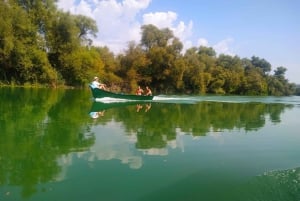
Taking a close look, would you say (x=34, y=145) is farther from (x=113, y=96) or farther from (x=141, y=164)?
(x=113, y=96)

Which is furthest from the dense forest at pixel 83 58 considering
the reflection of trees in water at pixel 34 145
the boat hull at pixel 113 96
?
the reflection of trees in water at pixel 34 145

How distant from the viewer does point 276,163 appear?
895cm

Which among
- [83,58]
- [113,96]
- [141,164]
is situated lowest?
[141,164]

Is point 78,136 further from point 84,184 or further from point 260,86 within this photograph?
point 260,86

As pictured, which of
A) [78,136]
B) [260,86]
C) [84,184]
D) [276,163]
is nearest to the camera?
[84,184]

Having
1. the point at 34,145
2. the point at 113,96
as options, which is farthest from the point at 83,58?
the point at 34,145

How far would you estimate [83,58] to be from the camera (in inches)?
2355

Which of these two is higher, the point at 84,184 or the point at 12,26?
the point at 12,26

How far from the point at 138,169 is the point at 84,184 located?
4.93ft

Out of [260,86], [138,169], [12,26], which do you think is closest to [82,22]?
[12,26]

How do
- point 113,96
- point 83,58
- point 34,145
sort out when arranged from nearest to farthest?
point 34,145, point 113,96, point 83,58

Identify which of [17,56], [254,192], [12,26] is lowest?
[254,192]

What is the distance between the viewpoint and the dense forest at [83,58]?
50750mm

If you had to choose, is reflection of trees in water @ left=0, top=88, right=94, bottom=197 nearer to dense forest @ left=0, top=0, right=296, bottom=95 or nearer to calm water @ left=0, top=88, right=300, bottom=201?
calm water @ left=0, top=88, right=300, bottom=201
